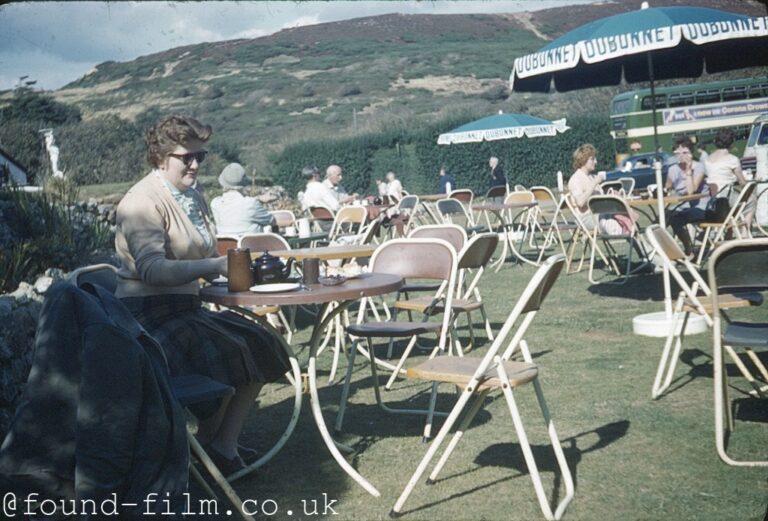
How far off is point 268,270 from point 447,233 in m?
2.26

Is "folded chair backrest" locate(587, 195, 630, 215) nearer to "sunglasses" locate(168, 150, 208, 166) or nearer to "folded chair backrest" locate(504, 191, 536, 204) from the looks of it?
"folded chair backrest" locate(504, 191, 536, 204)

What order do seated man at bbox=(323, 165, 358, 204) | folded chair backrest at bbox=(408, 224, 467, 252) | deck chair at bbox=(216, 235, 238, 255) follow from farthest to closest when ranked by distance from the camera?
1. seated man at bbox=(323, 165, 358, 204)
2. deck chair at bbox=(216, 235, 238, 255)
3. folded chair backrest at bbox=(408, 224, 467, 252)

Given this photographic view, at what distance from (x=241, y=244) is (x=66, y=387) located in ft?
11.4

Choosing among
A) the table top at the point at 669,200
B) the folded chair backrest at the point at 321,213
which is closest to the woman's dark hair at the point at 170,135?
the table top at the point at 669,200

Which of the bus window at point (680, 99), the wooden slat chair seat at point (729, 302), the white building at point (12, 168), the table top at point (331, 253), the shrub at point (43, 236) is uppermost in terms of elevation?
the white building at point (12, 168)

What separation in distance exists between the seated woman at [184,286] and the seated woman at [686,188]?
5.86 metres

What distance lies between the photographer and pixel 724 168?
30.7ft

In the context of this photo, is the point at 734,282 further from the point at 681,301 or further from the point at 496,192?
the point at 496,192

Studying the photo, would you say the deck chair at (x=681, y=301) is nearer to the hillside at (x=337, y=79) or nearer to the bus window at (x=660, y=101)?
the bus window at (x=660, y=101)

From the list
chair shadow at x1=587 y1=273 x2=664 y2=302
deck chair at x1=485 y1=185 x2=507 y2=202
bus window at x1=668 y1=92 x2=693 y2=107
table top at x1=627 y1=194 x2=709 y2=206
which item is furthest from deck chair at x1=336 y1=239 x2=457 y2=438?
bus window at x1=668 y1=92 x2=693 y2=107

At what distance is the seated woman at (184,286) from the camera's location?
3350mm

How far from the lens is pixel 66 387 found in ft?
8.11

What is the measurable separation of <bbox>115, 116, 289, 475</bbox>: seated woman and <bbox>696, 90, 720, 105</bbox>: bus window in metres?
25.4

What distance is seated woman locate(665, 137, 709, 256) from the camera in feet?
27.7
